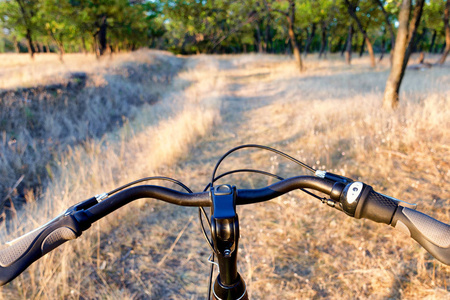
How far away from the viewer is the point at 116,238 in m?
2.92

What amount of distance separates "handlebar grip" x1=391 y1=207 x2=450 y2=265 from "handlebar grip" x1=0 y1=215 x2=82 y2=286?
0.99 m

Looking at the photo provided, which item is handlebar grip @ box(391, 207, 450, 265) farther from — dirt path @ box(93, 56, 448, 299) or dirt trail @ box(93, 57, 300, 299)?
dirt trail @ box(93, 57, 300, 299)

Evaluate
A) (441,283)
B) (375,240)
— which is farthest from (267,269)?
(441,283)

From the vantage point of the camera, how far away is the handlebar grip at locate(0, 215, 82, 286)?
0.75m

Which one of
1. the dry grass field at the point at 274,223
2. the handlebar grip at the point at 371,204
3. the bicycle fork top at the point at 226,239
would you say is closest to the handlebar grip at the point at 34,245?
the bicycle fork top at the point at 226,239

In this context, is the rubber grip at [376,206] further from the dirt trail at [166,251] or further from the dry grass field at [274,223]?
the dirt trail at [166,251]

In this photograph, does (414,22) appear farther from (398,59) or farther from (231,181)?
(231,181)

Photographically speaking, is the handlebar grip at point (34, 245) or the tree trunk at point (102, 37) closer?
the handlebar grip at point (34, 245)

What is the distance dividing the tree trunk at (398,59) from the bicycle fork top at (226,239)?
6.13 metres

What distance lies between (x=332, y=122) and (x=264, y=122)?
198 cm

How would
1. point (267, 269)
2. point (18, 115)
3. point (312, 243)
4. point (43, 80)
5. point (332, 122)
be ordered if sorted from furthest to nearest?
point (43, 80) < point (18, 115) < point (332, 122) < point (312, 243) < point (267, 269)

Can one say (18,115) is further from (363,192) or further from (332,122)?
(363,192)

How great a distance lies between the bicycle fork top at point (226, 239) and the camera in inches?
27.3

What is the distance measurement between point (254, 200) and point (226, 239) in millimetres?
222
